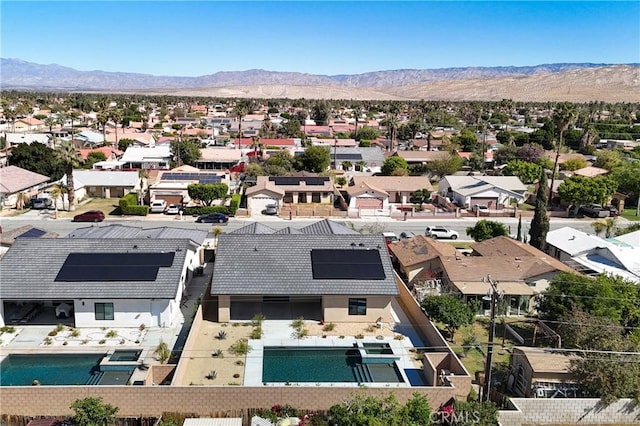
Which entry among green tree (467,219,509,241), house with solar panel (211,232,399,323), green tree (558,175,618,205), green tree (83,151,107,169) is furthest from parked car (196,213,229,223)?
green tree (558,175,618,205)

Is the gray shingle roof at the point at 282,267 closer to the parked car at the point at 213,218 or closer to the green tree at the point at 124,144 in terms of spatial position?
the parked car at the point at 213,218

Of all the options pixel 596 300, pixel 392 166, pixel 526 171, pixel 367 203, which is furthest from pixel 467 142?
pixel 596 300

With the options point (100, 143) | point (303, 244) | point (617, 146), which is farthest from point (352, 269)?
point (617, 146)

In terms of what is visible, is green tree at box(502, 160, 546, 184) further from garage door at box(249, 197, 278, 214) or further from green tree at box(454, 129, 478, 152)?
garage door at box(249, 197, 278, 214)

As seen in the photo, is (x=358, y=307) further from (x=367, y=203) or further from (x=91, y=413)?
(x=367, y=203)
